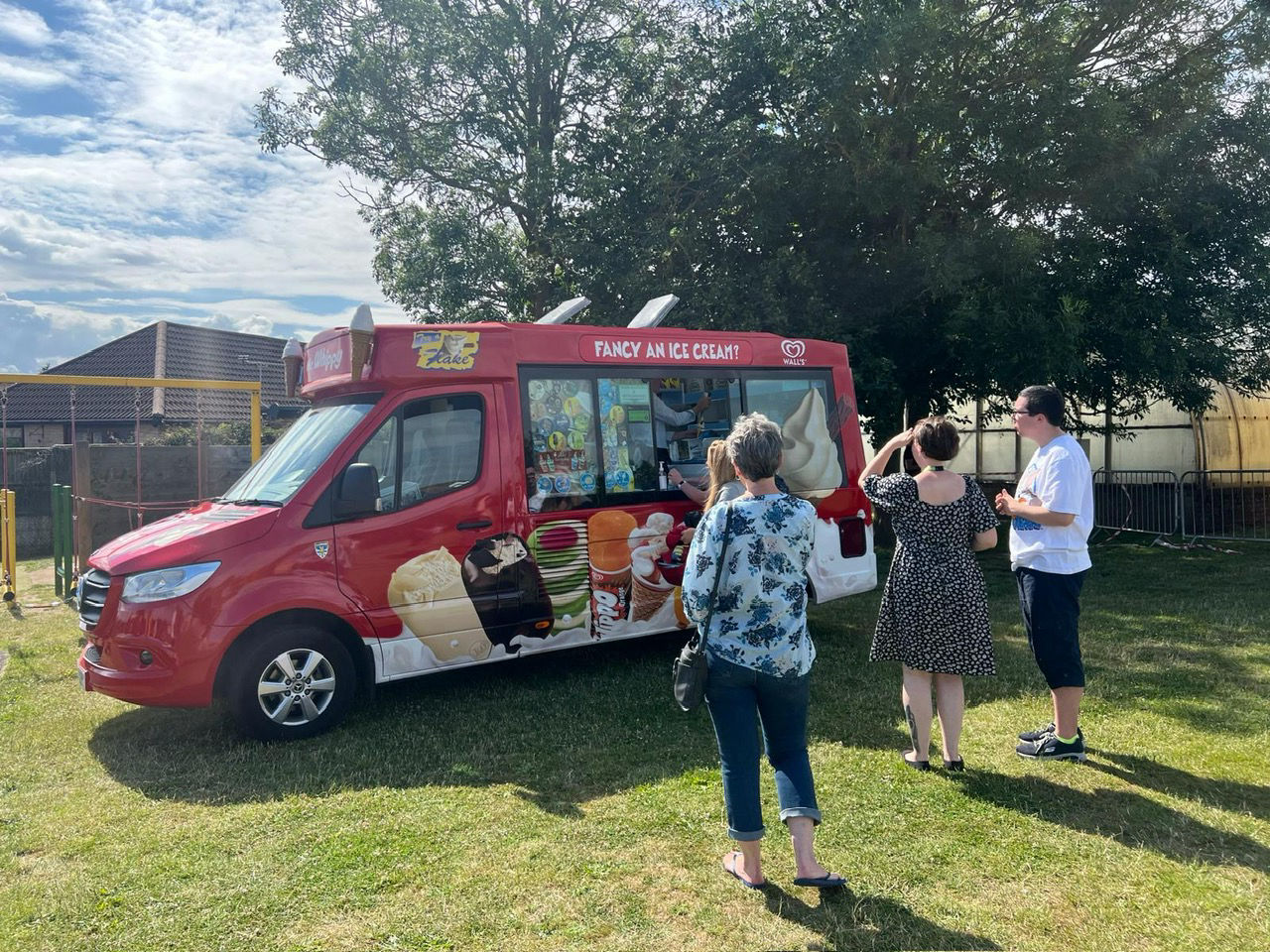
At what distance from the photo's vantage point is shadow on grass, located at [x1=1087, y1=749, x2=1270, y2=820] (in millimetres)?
4547

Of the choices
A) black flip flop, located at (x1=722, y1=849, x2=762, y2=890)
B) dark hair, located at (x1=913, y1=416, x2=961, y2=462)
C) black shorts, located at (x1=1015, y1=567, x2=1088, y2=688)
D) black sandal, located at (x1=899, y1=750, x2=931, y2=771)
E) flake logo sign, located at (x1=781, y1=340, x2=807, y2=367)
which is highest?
flake logo sign, located at (x1=781, y1=340, x2=807, y2=367)

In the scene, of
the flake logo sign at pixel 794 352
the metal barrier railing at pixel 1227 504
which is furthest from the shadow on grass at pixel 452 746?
the metal barrier railing at pixel 1227 504

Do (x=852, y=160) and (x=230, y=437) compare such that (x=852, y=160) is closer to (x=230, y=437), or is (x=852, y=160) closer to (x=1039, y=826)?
(x=1039, y=826)


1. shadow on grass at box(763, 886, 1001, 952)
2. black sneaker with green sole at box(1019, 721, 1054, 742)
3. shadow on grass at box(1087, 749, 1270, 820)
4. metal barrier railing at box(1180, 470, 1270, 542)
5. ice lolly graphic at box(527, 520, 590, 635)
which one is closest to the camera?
shadow on grass at box(763, 886, 1001, 952)

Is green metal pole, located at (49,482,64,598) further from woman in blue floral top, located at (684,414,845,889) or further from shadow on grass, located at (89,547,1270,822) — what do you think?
woman in blue floral top, located at (684,414,845,889)

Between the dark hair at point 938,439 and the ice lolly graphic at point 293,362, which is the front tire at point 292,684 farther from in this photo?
the dark hair at point 938,439

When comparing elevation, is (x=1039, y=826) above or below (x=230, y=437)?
below

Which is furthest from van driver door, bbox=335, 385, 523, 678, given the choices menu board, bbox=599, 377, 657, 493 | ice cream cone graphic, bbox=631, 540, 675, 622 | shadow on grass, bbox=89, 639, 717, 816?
ice cream cone graphic, bbox=631, 540, 675, 622

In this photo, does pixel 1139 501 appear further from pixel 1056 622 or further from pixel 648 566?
pixel 1056 622

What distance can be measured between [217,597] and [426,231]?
378 inches

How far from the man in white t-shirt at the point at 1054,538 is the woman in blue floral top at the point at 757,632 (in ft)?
6.05

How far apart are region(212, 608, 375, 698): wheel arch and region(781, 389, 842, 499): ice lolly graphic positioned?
3.67m

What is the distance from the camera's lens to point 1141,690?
6.53 meters

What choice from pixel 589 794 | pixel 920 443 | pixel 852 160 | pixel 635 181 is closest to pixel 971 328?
pixel 852 160
